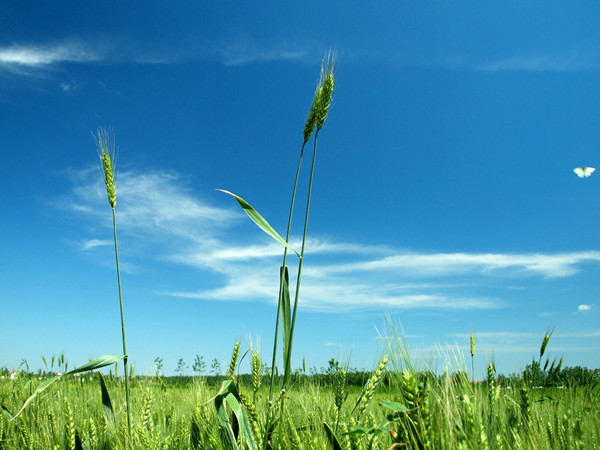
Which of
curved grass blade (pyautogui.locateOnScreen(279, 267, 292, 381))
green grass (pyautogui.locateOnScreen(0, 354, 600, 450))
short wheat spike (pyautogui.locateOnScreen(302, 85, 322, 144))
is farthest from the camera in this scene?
short wheat spike (pyautogui.locateOnScreen(302, 85, 322, 144))

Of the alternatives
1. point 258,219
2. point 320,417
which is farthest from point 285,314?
point 320,417

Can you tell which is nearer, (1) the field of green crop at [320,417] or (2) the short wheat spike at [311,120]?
(1) the field of green crop at [320,417]

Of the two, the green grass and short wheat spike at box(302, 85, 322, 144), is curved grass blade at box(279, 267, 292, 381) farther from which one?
short wheat spike at box(302, 85, 322, 144)

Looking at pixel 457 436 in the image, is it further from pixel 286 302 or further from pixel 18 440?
pixel 18 440

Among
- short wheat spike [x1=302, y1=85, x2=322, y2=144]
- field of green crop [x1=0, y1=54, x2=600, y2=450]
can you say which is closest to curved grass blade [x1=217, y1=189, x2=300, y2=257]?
field of green crop [x1=0, y1=54, x2=600, y2=450]

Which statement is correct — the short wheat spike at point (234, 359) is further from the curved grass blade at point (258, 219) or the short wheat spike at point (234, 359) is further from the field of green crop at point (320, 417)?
the curved grass blade at point (258, 219)

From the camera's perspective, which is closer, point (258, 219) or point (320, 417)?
point (258, 219)

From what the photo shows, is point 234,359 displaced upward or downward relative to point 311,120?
downward

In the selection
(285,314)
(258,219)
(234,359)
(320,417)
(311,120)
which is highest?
(311,120)

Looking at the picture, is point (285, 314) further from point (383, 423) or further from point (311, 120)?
point (311, 120)

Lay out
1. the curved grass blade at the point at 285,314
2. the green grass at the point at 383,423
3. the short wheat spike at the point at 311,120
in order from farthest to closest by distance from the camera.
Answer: the short wheat spike at the point at 311,120 < the curved grass blade at the point at 285,314 < the green grass at the point at 383,423

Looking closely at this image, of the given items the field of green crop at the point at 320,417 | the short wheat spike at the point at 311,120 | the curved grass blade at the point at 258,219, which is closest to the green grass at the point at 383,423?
the field of green crop at the point at 320,417

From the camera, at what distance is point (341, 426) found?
6.06 ft

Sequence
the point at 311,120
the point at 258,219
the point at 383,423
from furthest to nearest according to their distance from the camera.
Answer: the point at 311,120
the point at 258,219
the point at 383,423
